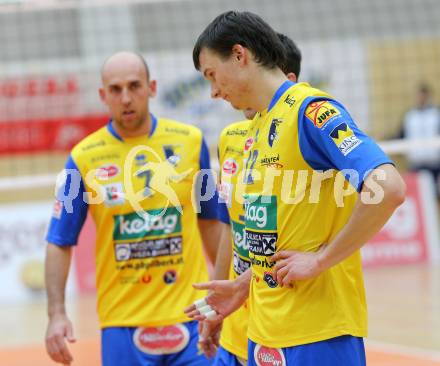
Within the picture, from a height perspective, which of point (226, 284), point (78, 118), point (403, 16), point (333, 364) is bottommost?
point (333, 364)

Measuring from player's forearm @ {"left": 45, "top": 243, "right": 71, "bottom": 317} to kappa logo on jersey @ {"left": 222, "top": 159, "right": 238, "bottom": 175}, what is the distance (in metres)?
0.93

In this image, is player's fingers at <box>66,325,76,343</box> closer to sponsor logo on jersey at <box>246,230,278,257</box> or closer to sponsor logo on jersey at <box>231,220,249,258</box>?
sponsor logo on jersey at <box>231,220,249,258</box>

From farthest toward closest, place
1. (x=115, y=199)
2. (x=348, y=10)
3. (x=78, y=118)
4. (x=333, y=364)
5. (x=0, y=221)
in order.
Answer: (x=348, y=10) < (x=78, y=118) < (x=0, y=221) < (x=115, y=199) < (x=333, y=364)

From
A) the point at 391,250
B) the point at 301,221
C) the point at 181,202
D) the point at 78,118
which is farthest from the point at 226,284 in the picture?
the point at 78,118

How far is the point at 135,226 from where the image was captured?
13.6 feet

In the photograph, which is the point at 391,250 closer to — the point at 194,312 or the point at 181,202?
the point at 181,202

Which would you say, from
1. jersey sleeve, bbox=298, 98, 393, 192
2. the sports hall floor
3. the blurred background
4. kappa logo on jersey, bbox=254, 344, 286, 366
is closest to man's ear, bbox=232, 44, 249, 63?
jersey sleeve, bbox=298, 98, 393, 192

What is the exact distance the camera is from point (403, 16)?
15.7 m

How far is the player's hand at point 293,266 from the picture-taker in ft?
8.71

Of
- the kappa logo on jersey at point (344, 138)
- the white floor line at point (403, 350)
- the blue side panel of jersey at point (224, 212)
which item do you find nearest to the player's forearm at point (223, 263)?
the blue side panel of jersey at point (224, 212)

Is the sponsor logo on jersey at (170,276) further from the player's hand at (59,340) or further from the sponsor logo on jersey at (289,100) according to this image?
the sponsor logo on jersey at (289,100)

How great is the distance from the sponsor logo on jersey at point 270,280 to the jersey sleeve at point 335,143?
380 millimetres

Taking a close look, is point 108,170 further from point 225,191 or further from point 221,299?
point 221,299

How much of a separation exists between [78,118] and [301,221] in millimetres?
10241
